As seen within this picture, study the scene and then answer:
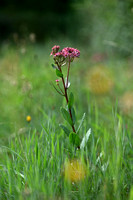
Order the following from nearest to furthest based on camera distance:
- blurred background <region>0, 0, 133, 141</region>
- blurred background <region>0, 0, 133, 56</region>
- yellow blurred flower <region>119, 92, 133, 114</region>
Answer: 1. blurred background <region>0, 0, 133, 141</region>
2. yellow blurred flower <region>119, 92, 133, 114</region>
3. blurred background <region>0, 0, 133, 56</region>

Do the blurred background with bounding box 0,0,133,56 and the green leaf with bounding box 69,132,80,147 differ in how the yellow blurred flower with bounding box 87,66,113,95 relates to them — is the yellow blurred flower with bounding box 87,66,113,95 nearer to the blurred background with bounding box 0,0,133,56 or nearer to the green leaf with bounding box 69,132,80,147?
the blurred background with bounding box 0,0,133,56

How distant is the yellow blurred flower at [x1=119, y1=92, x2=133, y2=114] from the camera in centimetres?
278

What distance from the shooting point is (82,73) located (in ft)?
16.3

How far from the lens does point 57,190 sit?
4.19ft

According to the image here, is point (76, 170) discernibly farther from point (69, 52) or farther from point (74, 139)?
point (69, 52)

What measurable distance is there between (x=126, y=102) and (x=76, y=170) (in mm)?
1809

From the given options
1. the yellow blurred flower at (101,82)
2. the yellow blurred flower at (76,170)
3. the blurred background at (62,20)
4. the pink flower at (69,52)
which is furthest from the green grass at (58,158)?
the blurred background at (62,20)

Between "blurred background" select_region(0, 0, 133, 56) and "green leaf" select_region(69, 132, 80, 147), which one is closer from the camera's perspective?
A: "green leaf" select_region(69, 132, 80, 147)

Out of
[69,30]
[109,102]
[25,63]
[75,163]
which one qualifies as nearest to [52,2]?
[69,30]

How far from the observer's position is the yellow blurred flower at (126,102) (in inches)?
109

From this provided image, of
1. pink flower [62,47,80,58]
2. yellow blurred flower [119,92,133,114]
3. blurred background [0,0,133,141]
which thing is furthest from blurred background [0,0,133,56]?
pink flower [62,47,80,58]

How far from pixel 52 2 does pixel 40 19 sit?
127 centimetres

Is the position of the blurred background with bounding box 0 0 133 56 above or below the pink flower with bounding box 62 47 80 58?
above

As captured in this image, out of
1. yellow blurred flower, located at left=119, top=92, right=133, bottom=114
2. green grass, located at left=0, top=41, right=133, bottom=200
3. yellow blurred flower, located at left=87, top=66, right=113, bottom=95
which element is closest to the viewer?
green grass, located at left=0, top=41, right=133, bottom=200
